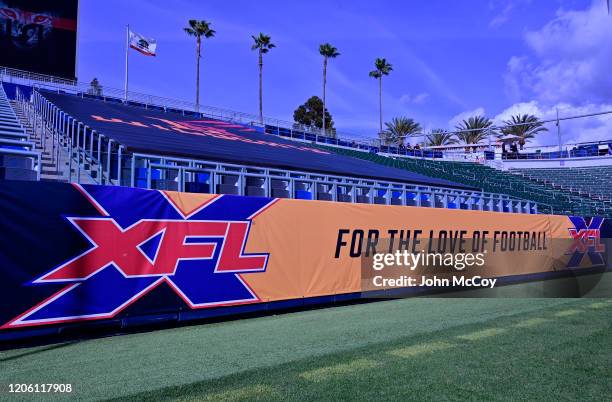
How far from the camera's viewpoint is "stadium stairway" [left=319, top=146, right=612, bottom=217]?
27.5 metres

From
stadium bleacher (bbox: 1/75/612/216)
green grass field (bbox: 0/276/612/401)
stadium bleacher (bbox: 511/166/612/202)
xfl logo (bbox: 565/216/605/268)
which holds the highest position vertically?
stadium bleacher (bbox: 511/166/612/202)

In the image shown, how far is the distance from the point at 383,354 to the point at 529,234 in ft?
34.1

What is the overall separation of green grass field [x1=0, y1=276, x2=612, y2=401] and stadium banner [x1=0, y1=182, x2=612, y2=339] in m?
0.54

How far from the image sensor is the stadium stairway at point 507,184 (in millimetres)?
27453

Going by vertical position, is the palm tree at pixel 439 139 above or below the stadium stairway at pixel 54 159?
above

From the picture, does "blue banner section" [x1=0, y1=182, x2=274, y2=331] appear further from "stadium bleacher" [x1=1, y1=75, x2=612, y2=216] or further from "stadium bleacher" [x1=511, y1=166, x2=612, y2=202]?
"stadium bleacher" [x1=511, y1=166, x2=612, y2=202]

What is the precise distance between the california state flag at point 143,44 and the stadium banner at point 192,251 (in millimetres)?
31202

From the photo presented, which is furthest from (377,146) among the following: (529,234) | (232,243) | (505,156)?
(232,243)

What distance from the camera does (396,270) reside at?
1037 cm

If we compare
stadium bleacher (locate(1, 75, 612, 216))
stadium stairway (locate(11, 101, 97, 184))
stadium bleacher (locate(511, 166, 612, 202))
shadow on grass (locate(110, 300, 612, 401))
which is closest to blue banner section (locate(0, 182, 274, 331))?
stadium bleacher (locate(1, 75, 612, 216))

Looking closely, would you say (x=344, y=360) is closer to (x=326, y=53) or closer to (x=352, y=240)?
(x=352, y=240)

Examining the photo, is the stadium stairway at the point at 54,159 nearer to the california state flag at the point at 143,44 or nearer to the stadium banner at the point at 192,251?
the stadium banner at the point at 192,251

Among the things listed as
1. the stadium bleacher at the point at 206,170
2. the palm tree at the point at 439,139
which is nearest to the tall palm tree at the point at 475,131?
the palm tree at the point at 439,139

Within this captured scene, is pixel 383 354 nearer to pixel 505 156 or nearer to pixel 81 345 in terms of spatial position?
pixel 81 345
